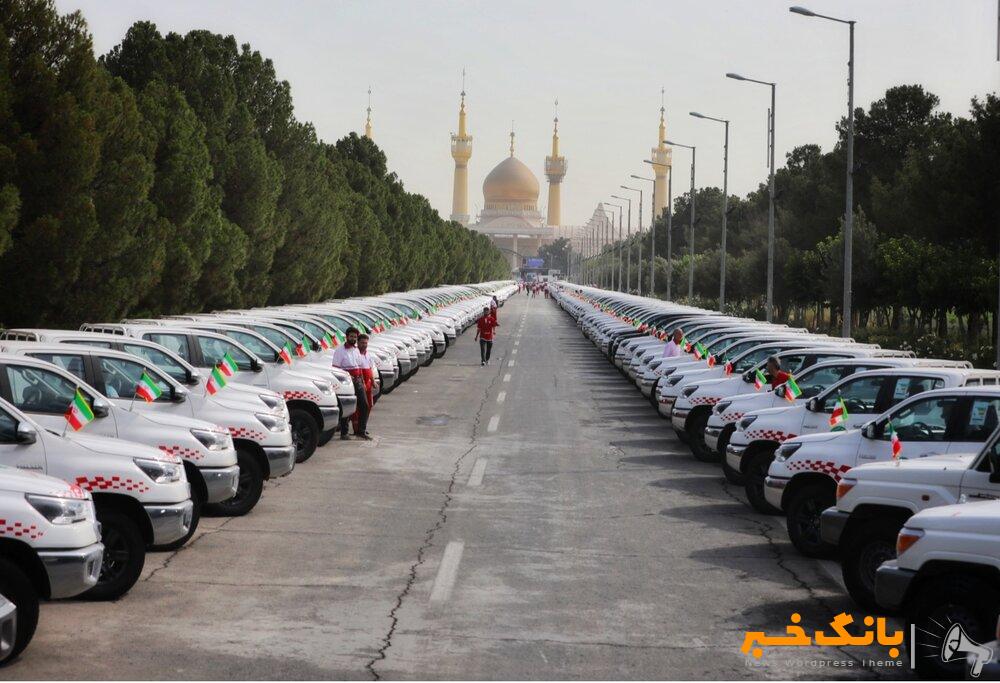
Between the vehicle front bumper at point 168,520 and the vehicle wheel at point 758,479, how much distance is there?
6.16 metres

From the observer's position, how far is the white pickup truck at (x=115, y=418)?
36.3ft

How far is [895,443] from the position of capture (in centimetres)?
1106

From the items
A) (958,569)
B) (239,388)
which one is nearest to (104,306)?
(239,388)

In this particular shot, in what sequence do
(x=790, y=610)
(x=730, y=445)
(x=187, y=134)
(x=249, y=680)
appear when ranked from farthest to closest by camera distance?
(x=187, y=134) → (x=730, y=445) → (x=790, y=610) → (x=249, y=680)

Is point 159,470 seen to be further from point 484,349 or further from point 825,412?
point 484,349

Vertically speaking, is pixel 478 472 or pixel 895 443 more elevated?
pixel 895 443

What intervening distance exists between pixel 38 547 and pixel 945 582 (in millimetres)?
5023

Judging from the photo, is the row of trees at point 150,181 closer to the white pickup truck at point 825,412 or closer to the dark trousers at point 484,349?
the dark trousers at point 484,349

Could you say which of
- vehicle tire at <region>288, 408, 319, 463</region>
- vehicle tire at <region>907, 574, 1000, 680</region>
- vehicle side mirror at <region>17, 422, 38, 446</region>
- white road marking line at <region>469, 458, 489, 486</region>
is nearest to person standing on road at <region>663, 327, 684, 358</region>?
white road marking line at <region>469, 458, 489, 486</region>

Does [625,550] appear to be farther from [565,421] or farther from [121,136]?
[121,136]

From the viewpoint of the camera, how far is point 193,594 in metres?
9.94

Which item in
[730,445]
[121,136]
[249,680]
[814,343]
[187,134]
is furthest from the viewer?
[187,134]

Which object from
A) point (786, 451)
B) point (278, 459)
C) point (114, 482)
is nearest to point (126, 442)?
point (114, 482)

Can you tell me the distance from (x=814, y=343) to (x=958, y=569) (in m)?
12.9
